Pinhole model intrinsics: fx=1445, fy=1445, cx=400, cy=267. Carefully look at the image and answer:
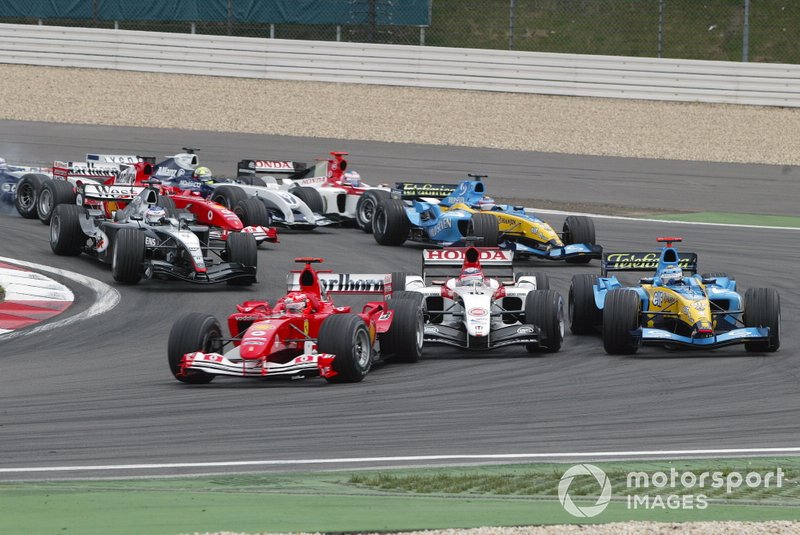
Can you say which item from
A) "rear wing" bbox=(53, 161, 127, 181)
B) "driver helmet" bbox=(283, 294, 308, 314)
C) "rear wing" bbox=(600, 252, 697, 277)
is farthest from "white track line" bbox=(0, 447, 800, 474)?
"rear wing" bbox=(53, 161, 127, 181)

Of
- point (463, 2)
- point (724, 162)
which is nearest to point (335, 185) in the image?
point (724, 162)

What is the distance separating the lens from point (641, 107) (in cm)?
3725

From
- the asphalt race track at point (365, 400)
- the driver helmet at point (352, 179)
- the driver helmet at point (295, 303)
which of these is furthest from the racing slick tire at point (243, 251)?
the driver helmet at point (352, 179)

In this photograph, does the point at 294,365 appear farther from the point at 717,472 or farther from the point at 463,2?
the point at 463,2

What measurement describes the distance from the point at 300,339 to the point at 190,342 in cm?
109

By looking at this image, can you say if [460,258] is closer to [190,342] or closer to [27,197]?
[190,342]

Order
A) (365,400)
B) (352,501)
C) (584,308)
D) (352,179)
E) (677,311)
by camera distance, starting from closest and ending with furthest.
A: (352,501) < (365,400) < (677,311) < (584,308) < (352,179)

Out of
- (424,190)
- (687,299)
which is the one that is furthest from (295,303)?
(424,190)

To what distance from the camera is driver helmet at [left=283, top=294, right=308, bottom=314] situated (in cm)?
1466

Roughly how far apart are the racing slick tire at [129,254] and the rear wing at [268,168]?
7378 mm

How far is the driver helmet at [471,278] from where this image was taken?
54.7 feet

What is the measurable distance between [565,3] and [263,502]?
1359 inches

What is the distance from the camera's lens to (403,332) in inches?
602

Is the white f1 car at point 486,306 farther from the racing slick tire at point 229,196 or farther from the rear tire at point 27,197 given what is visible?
the rear tire at point 27,197
